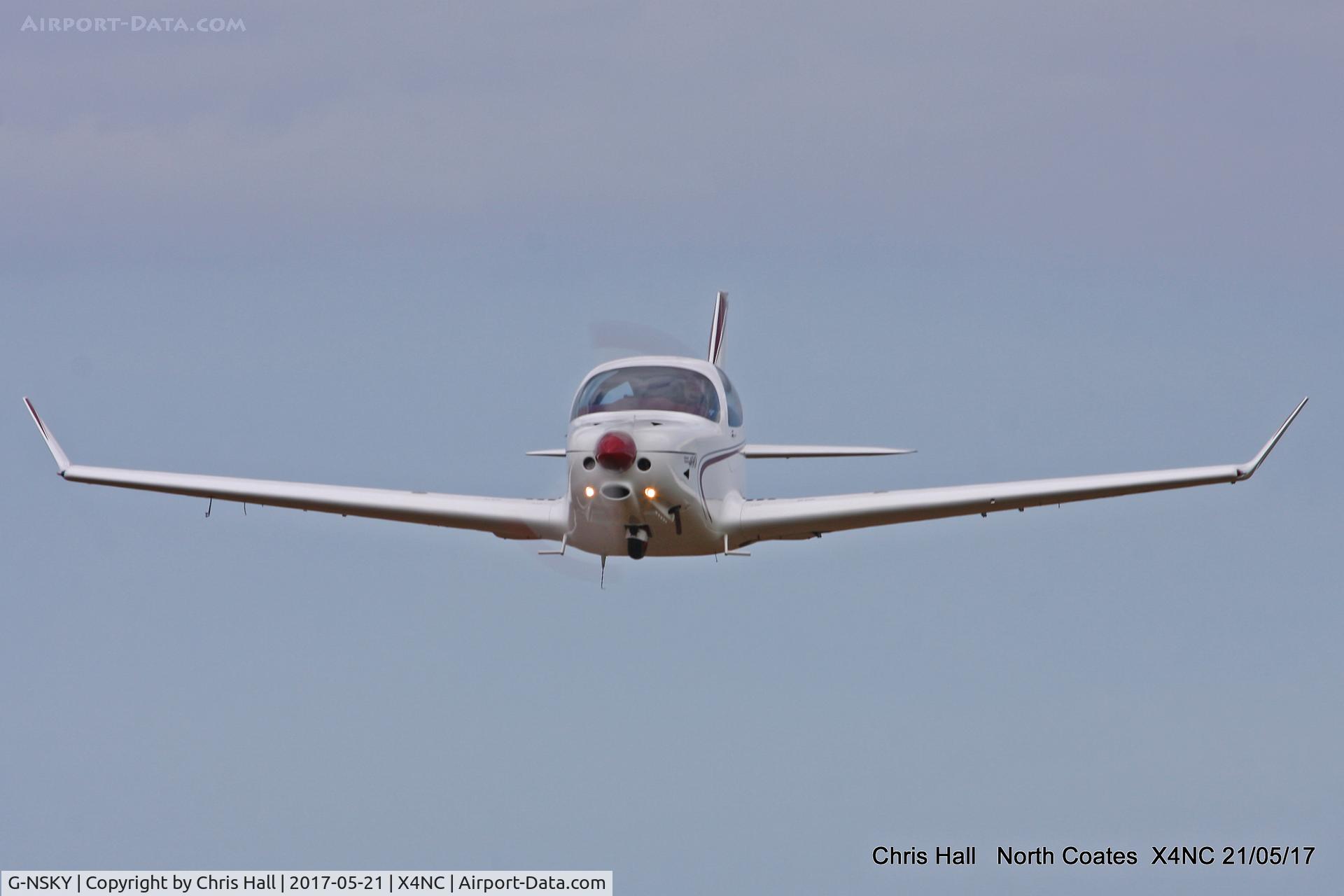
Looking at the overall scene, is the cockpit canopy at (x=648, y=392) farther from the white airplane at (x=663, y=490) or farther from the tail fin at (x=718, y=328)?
the tail fin at (x=718, y=328)

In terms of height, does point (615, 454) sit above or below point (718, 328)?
below

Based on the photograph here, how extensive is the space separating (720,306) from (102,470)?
10.7 metres

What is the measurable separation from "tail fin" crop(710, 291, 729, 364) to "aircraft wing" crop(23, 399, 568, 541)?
25.6ft

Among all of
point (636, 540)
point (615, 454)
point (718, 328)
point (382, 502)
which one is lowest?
point (636, 540)

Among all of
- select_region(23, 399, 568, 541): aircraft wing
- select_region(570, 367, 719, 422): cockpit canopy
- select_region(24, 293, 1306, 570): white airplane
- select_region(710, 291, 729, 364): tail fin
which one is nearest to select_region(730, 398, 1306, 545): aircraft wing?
select_region(24, 293, 1306, 570): white airplane

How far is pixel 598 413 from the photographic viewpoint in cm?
2595

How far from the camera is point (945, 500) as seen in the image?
27250 mm

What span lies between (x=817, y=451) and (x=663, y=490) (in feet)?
15.8

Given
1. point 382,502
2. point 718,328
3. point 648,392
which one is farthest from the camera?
point 718,328

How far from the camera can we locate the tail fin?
3491cm

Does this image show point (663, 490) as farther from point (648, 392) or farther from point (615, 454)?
point (648, 392)

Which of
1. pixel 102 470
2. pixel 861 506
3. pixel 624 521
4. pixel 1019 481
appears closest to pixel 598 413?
pixel 624 521

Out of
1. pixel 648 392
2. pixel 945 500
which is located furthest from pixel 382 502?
pixel 945 500

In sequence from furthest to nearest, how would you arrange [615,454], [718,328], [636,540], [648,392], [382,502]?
1. [718,328]
2. [382,502]
3. [648,392]
4. [636,540]
5. [615,454]
